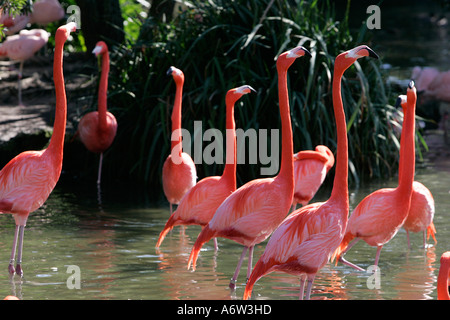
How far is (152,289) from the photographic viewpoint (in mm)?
5156

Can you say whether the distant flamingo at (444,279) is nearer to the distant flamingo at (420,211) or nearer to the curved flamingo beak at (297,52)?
the curved flamingo beak at (297,52)

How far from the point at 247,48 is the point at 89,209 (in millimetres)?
2480

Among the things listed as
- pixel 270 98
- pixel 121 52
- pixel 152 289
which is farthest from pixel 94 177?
pixel 152 289

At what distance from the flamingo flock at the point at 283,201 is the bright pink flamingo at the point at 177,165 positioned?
1 cm

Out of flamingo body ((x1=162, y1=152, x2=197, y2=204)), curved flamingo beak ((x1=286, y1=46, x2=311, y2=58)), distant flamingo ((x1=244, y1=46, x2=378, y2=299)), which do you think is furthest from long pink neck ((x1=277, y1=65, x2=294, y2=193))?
flamingo body ((x1=162, y1=152, x2=197, y2=204))

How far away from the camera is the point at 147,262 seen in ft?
19.1

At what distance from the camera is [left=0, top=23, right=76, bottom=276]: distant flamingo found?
534cm

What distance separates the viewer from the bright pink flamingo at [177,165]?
6.59m

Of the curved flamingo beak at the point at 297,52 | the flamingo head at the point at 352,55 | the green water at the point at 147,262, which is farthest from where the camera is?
the green water at the point at 147,262

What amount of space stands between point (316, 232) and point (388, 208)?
3.82 ft

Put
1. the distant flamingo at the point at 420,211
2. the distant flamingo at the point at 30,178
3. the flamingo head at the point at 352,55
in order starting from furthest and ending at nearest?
the distant flamingo at the point at 420,211, the distant flamingo at the point at 30,178, the flamingo head at the point at 352,55

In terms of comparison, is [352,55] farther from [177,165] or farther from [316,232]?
[177,165]

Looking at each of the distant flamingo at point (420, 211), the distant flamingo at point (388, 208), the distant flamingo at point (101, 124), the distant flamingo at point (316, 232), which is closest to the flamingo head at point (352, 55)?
the distant flamingo at point (316, 232)

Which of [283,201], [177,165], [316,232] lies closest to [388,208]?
[283,201]
